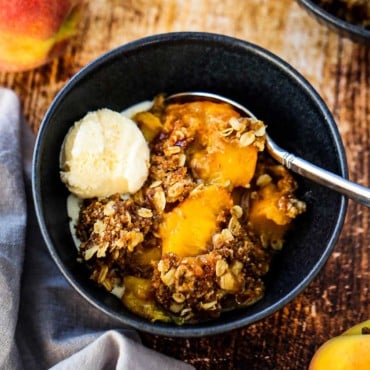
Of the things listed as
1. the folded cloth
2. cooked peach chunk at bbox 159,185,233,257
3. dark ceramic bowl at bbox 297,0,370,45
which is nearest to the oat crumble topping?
cooked peach chunk at bbox 159,185,233,257

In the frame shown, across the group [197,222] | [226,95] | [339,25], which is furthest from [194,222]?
[339,25]

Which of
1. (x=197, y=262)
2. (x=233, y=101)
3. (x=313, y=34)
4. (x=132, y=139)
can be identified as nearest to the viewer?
(x=197, y=262)

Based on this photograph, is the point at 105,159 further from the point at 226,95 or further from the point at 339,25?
the point at 339,25

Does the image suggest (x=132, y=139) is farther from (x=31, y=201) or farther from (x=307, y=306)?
(x=307, y=306)

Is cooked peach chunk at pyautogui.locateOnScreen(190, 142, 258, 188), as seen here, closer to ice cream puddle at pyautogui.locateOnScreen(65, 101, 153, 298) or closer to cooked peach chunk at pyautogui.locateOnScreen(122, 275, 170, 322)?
ice cream puddle at pyautogui.locateOnScreen(65, 101, 153, 298)

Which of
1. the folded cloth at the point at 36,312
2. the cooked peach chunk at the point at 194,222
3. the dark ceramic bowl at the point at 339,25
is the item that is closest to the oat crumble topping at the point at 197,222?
the cooked peach chunk at the point at 194,222

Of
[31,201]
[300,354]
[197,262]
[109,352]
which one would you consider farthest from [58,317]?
[300,354]
